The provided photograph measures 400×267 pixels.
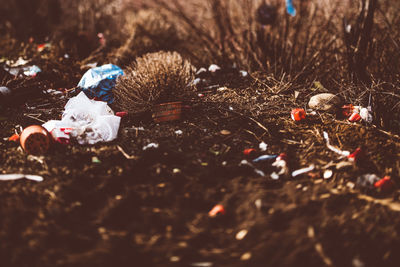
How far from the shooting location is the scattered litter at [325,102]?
2772mm

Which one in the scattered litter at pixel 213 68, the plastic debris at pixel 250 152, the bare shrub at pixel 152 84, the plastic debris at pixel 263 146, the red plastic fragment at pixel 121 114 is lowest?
the plastic debris at pixel 263 146

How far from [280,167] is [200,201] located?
62cm

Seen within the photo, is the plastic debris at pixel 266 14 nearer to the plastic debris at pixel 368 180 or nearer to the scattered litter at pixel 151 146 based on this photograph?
the scattered litter at pixel 151 146

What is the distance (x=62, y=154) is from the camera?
2199mm

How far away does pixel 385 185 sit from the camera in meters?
1.84

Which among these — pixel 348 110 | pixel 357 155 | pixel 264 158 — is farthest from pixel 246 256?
pixel 348 110

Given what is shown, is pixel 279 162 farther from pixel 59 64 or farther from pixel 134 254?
pixel 59 64

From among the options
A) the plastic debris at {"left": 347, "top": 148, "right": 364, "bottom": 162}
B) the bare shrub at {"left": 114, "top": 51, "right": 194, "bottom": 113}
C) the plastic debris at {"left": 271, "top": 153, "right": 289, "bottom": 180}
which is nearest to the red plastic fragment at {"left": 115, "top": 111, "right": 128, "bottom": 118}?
the bare shrub at {"left": 114, "top": 51, "right": 194, "bottom": 113}

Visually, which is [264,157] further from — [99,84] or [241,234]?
[99,84]

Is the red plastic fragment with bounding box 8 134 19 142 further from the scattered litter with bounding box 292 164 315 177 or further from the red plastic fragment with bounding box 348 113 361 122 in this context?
the red plastic fragment with bounding box 348 113 361 122

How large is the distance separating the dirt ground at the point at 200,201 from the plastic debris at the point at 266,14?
6.10ft

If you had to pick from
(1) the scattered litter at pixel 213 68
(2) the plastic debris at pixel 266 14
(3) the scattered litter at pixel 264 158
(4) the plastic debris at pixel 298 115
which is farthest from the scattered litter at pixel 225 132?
(2) the plastic debris at pixel 266 14

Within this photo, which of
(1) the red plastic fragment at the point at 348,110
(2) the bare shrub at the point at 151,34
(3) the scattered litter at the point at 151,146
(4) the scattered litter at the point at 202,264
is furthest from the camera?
(2) the bare shrub at the point at 151,34

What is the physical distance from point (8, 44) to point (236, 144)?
4717 mm
